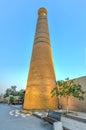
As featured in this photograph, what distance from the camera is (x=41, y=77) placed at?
55.1 feet

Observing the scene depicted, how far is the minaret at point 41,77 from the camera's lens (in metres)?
A: 15.9

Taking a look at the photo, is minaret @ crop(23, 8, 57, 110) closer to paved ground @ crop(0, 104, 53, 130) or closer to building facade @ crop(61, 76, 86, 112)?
building facade @ crop(61, 76, 86, 112)

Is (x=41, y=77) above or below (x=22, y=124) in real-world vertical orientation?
above

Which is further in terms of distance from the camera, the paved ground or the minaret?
the minaret

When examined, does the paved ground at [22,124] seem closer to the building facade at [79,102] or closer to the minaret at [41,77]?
the building facade at [79,102]

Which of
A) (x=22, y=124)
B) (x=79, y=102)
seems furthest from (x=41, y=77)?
(x=22, y=124)

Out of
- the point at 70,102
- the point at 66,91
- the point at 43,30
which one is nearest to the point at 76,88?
the point at 66,91

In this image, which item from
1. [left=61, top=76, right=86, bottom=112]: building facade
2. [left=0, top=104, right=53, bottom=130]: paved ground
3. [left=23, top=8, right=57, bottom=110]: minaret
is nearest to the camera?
[left=0, top=104, right=53, bottom=130]: paved ground

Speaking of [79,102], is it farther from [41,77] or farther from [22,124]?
[22,124]

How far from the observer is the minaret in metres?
15.9

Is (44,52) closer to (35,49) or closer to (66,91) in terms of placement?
(35,49)

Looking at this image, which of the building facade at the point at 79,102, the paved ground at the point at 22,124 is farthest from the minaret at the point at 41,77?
the paved ground at the point at 22,124

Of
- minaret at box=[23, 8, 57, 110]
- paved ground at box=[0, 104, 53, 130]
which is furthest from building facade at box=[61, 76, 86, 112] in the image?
paved ground at box=[0, 104, 53, 130]

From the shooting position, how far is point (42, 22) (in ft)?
68.1
